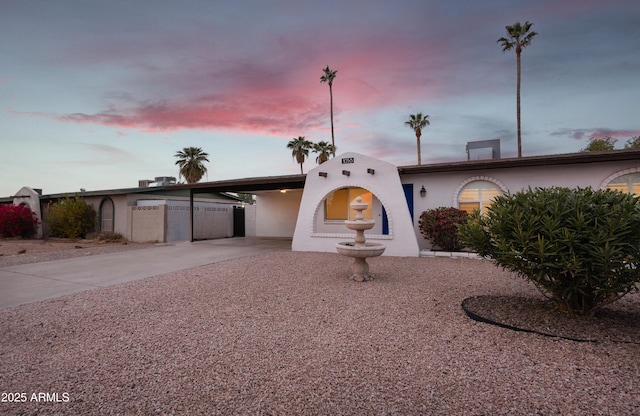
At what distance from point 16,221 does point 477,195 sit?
2589 centimetres

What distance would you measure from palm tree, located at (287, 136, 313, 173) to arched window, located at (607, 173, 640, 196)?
72.3ft

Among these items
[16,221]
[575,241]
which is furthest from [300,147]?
[575,241]

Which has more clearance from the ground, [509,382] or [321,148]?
[321,148]

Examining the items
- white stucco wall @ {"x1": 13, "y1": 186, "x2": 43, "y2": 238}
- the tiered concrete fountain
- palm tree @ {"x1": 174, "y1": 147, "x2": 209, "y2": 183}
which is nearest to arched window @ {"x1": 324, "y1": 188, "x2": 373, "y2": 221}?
the tiered concrete fountain

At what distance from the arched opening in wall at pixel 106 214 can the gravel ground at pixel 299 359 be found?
14.0m

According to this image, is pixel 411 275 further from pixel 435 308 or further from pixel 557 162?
pixel 557 162

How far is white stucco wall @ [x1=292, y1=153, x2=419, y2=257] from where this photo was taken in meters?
9.41

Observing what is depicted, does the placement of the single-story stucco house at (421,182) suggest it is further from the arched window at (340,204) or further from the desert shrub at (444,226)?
the desert shrub at (444,226)

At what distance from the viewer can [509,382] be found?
8.02ft

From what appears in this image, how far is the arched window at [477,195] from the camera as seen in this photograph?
9.83m

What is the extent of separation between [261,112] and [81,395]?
40.5 feet

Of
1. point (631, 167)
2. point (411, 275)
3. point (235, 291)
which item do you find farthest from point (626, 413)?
point (631, 167)

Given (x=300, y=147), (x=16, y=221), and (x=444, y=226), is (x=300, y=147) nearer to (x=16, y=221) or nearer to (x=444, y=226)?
(x=444, y=226)

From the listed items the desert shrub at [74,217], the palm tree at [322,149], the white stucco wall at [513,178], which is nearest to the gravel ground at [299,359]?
the white stucco wall at [513,178]
